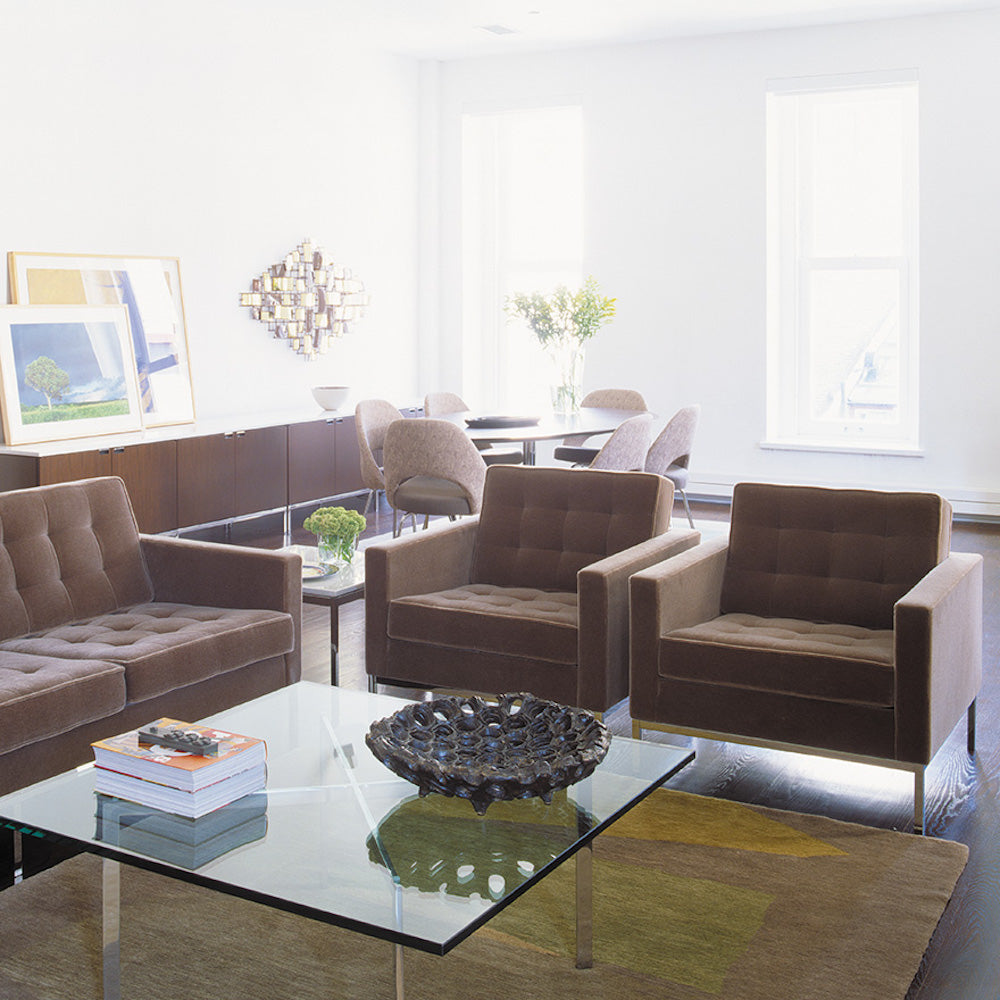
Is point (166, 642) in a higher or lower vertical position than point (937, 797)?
higher

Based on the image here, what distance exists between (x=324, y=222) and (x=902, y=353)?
4.10 m

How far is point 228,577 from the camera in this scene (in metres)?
4.08

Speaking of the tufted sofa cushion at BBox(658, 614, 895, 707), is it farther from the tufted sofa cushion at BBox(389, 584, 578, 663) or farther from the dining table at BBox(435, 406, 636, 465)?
the dining table at BBox(435, 406, 636, 465)

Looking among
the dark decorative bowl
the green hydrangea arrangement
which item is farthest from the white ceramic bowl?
the dark decorative bowl

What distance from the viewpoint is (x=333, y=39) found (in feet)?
28.7

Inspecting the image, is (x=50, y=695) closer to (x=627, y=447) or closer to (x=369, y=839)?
(x=369, y=839)

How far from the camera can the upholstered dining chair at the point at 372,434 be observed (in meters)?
7.05

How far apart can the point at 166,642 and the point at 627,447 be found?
3336 mm

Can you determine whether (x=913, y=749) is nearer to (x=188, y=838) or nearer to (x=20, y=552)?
(x=188, y=838)

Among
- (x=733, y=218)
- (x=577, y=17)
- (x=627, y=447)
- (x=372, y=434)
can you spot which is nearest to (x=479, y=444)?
(x=372, y=434)

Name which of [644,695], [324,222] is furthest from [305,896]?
[324,222]

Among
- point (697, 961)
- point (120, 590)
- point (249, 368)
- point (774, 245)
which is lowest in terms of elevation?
point (697, 961)

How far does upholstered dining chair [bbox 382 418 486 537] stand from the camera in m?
6.31

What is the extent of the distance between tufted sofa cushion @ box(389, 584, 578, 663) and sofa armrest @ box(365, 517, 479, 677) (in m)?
0.04
